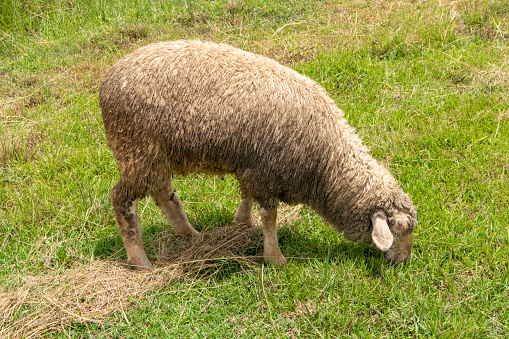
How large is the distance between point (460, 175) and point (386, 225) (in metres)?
1.52

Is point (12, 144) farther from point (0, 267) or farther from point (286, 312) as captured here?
point (286, 312)

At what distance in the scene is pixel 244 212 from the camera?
14.6 feet

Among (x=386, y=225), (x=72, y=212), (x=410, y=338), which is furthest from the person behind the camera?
(x=72, y=212)

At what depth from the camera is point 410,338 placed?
11.1 feet

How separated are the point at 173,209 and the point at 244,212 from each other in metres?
0.65

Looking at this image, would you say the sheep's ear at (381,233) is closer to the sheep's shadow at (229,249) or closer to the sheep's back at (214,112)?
the sheep's shadow at (229,249)

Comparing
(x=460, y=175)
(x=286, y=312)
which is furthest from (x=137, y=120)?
(x=460, y=175)

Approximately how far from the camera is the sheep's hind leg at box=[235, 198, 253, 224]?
14.4 ft

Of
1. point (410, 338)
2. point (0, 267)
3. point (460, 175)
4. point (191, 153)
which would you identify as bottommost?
point (0, 267)

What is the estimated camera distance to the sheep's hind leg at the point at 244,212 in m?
4.38

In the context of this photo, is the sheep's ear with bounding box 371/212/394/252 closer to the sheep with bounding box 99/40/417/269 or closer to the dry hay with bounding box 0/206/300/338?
the sheep with bounding box 99/40/417/269

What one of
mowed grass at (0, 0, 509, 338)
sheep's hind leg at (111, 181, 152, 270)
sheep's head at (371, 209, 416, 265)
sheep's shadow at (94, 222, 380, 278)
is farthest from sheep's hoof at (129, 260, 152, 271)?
sheep's head at (371, 209, 416, 265)

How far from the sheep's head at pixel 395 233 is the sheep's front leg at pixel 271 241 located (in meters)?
0.79

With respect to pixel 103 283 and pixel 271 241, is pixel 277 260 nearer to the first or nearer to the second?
pixel 271 241
